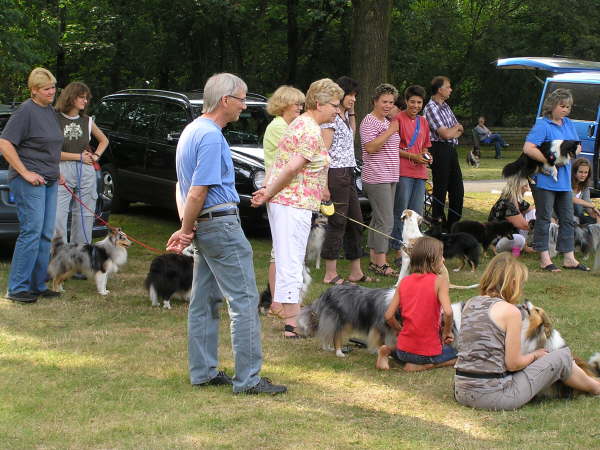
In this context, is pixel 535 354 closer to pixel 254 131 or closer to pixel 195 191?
pixel 195 191

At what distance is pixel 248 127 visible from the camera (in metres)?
11.4

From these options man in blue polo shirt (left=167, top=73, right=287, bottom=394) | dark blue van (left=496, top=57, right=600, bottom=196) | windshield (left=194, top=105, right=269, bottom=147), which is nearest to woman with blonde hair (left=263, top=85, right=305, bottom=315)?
man in blue polo shirt (left=167, top=73, right=287, bottom=394)

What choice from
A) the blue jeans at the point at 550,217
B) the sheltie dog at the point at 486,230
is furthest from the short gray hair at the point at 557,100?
the sheltie dog at the point at 486,230

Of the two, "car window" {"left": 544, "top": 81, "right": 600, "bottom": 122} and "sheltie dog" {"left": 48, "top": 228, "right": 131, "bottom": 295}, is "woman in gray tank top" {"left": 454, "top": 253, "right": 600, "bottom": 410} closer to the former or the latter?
"sheltie dog" {"left": 48, "top": 228, "right": 131, "bottom": 295}

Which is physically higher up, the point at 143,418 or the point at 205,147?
the point at 205,147

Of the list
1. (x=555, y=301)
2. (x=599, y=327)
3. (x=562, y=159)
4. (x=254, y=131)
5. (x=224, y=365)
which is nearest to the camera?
(x=224, y=365)

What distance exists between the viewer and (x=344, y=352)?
6102 millimetres

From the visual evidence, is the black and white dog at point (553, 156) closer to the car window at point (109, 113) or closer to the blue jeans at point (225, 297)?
the blue jeans at point (225, 297)

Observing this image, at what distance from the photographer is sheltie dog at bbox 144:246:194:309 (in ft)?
24.4

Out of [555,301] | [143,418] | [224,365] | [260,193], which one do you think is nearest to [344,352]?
[224,365]

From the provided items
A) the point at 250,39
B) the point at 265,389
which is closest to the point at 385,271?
the point at 265,389

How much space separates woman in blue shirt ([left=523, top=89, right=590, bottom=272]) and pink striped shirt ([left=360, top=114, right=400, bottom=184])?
151cm

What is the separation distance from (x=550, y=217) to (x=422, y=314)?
4236 mm

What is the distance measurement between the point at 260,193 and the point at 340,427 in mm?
2019
